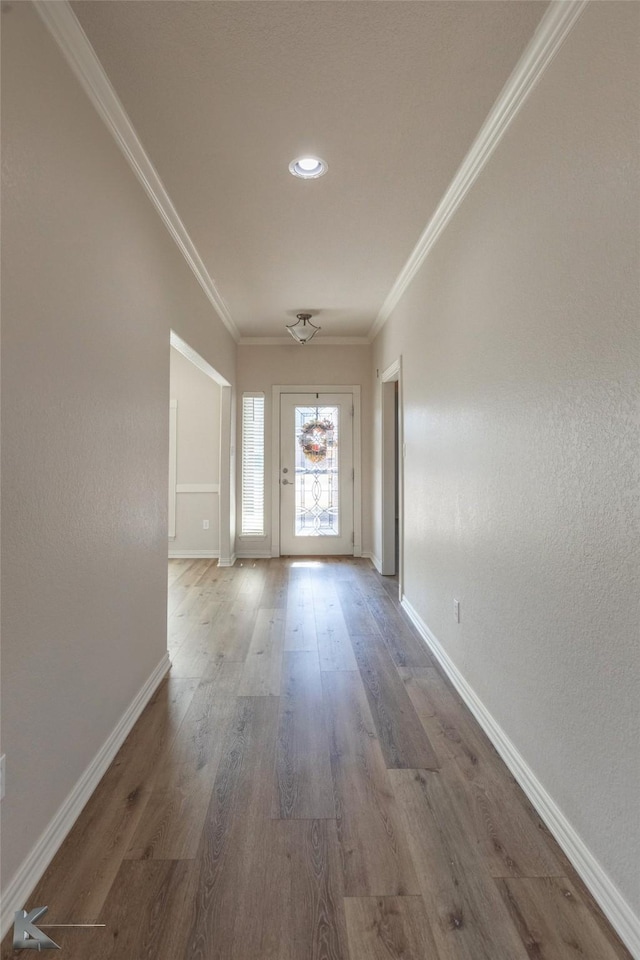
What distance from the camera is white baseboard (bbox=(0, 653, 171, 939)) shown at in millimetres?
1185

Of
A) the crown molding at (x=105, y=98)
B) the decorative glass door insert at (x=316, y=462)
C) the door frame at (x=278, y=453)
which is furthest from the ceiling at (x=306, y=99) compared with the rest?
the decorative glass door insert at (x=316, y=462)

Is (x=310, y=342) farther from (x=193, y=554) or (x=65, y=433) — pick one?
(x=65, y=433)

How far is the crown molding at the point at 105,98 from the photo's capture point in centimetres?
142

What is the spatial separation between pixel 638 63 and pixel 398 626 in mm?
3012

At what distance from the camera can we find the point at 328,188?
242cm

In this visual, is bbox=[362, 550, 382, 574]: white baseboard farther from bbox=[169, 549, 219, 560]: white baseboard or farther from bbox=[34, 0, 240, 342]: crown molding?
bbox=[34, 0, 240, 342]: crown molding

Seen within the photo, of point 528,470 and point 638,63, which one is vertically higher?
point 638,63

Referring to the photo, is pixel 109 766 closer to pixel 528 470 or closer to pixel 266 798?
pixel 266 798

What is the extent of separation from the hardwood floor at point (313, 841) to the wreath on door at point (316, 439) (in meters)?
3.36

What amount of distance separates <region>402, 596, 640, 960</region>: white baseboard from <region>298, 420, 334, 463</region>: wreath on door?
363cm

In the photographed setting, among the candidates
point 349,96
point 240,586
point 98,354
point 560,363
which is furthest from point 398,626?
point 349,96

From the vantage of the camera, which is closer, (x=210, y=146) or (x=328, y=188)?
(x=210, y=146)

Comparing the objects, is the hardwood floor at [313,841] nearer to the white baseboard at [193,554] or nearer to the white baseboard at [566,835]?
the white baseboard at [566,835]

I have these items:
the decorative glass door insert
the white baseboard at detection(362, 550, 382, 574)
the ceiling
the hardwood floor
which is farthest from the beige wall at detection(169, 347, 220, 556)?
the hardwood floor
